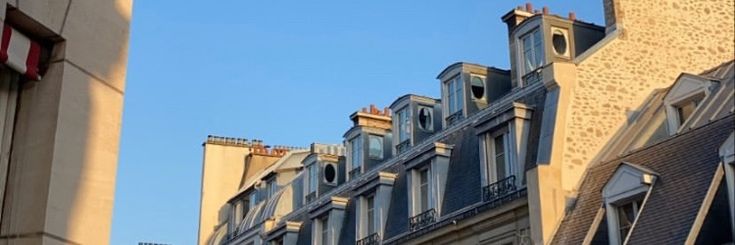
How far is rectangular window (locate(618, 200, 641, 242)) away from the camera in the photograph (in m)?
18.8

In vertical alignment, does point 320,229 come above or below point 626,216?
above

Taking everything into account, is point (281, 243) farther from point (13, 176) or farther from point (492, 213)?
point (13, 176)

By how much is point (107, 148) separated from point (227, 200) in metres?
28.4

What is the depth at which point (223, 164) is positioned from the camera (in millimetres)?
42469

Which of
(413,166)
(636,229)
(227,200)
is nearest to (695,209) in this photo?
(636,229)

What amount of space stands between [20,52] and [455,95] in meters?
14.6

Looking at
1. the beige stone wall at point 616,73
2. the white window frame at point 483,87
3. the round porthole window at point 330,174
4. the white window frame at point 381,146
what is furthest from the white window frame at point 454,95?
the round porthole window at point 330,174

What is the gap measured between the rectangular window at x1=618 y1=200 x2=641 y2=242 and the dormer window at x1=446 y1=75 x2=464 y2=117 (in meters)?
7.06

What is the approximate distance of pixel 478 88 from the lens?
25.5m

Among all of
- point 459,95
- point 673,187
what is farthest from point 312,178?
point 673,187

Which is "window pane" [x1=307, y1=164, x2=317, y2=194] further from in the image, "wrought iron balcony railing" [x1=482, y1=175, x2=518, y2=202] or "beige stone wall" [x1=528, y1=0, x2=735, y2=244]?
"beige stone wall" [x1=528, y1=0, x2=735, y2=244]

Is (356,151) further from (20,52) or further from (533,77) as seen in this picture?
(20,52)

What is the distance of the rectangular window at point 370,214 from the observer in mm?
27634

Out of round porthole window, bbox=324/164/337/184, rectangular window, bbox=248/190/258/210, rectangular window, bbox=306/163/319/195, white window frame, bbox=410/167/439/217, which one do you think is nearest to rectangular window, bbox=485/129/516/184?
white window frame, bbox=410/167/439/217
